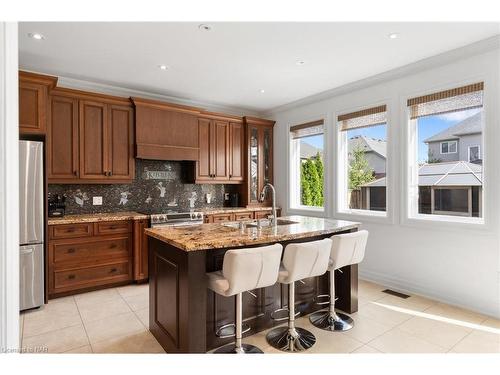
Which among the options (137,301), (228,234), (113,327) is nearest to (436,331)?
(228,234)

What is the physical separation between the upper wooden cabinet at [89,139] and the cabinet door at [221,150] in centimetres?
139

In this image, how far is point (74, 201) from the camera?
409 cm

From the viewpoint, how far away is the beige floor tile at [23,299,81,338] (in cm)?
276

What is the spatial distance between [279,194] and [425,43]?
337cm

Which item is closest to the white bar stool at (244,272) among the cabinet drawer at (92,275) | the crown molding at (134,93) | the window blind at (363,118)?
the cabinet drawer at (92,275)

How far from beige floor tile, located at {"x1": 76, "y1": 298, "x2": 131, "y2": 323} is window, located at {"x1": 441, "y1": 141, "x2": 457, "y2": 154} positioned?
4.07 meters

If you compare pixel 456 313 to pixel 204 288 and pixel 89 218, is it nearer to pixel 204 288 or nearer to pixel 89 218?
pixel 204 288

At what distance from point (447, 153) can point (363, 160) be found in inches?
43.3

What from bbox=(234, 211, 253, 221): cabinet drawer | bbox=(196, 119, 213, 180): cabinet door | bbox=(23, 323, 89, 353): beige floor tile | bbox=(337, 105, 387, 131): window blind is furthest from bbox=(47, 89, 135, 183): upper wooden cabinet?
bbox=(337, 105, 387, 131): window blind

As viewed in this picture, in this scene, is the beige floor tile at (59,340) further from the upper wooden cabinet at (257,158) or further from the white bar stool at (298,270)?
the upper wooden cabinet at (257,158)

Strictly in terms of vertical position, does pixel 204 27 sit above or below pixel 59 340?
above

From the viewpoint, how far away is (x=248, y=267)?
79.4 inches

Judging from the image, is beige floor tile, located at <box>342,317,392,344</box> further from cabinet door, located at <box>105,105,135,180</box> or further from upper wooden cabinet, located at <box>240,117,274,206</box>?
cabinet door, located at <box>105,105,135,180</box>

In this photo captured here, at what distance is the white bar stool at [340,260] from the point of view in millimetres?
2656
